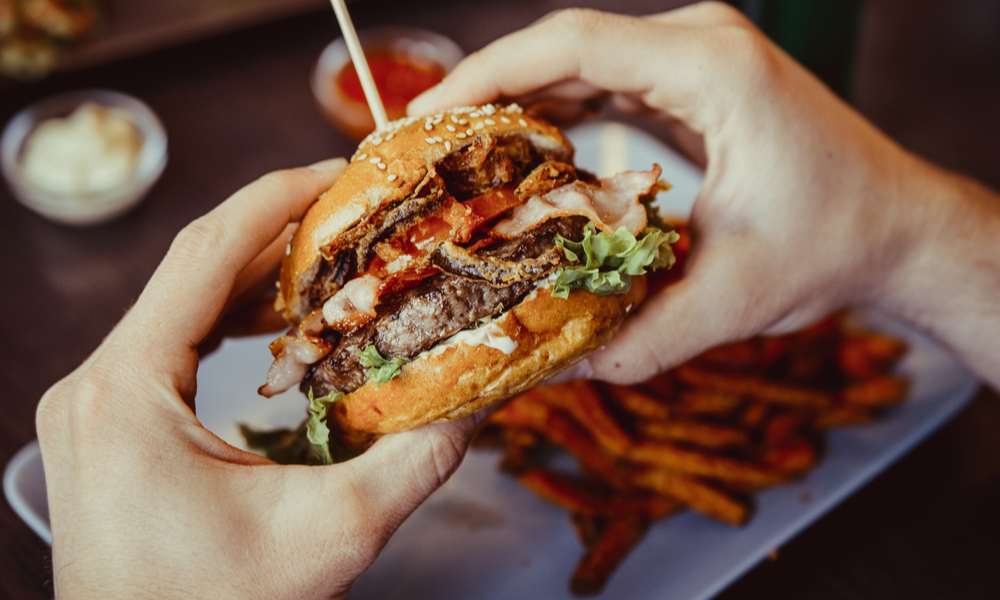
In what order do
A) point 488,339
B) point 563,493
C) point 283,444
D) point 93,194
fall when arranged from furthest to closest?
point 93,194, point 563,493, point 283,444, point 488,339

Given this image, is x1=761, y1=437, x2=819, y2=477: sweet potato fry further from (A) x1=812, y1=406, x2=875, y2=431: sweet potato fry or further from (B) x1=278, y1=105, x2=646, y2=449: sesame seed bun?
(B) x1=278, y1=105, x2=646, y2=449: sesame seed bun

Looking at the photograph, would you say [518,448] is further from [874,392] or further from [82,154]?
[82,154]

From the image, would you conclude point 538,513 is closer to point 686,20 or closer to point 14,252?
point 686,20

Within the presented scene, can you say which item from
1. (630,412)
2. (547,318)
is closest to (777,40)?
(630,412)

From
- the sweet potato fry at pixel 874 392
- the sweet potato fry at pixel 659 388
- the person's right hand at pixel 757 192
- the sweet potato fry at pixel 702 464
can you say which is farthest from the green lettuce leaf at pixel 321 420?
the sweet potato fry at pixel 874 392

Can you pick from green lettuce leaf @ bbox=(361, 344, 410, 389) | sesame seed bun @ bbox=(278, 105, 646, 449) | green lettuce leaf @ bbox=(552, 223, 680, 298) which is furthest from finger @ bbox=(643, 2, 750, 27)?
green lettuce leaf @ bbox=(361, 344, 410, 389)

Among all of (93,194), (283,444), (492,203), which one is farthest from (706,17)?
(93,194)

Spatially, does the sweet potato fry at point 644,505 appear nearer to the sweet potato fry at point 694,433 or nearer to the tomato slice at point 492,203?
the sweet potato fry at point 694,433
